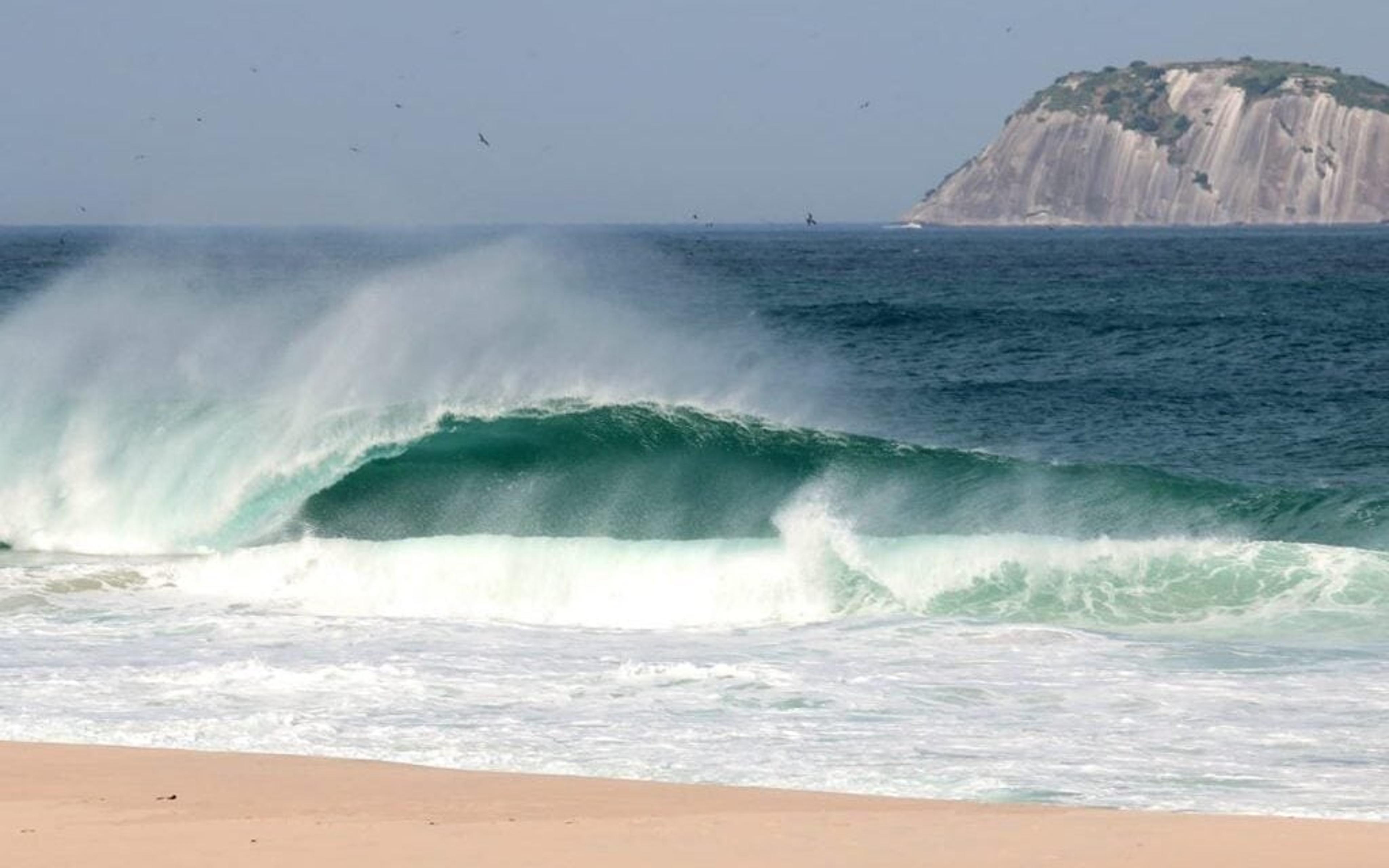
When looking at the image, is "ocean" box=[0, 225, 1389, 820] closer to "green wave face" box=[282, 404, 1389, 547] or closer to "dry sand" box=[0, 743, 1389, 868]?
"green wave face" box=[282, 404, 1389, 547]

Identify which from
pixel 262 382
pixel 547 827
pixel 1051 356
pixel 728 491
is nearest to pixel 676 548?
pixel 728 491

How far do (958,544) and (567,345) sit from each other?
9751 millimetres

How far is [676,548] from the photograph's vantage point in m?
17.5

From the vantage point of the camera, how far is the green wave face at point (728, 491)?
19266 millimetres

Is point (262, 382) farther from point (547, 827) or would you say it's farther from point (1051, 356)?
point (1051, 356)

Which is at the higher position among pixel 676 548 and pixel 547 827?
pixel 676 548

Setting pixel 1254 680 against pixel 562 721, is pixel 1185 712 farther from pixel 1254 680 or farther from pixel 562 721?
pixel 562 721

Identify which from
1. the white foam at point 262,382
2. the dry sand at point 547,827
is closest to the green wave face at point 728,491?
the white foam at point 262,382

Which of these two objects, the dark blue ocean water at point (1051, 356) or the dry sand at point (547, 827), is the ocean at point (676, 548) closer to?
the dark blue ocean water at point (1051, 356)

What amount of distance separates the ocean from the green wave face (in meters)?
0.05

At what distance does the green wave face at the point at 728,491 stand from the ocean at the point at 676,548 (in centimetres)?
5

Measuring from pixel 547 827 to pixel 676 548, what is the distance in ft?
29.3

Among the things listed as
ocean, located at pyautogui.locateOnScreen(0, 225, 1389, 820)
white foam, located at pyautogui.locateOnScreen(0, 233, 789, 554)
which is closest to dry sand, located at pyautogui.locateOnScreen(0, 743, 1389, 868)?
ocean, located at pyautogui.locateOnScreen(0, 225, 1389, 820)

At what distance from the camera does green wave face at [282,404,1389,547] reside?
758 inches
